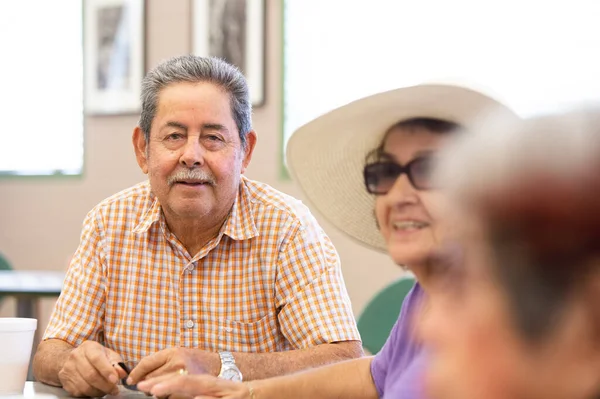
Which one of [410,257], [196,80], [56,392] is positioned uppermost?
[196,80]

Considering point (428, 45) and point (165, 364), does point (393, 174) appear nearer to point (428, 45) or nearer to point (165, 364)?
point (165, 364)

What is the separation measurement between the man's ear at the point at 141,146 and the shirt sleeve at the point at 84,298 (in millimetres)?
225

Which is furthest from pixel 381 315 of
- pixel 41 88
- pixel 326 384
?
pixel 41 88

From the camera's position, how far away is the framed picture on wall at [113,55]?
196 inches

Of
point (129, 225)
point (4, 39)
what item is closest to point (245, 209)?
point (129, 225)

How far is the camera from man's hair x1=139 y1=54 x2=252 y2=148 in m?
2.35

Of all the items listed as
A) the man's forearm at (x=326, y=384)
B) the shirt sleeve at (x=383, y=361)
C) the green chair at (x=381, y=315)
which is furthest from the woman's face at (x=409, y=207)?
the green chair at (x=381, y=315)

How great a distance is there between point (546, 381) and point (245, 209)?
1.78 meters

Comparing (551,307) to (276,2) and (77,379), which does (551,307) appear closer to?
(77,379)

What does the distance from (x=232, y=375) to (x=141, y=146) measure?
89 centimetres

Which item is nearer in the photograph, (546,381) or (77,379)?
(546,381)

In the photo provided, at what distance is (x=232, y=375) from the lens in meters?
1.88

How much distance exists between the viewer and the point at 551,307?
616 mm

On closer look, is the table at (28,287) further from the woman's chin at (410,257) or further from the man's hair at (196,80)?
the woman's chin at (410,257)
